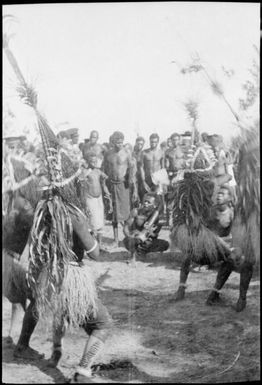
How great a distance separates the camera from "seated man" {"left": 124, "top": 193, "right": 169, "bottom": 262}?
587 cm

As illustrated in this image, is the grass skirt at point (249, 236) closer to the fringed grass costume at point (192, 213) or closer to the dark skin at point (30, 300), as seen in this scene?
the fringed grass costume at point (192, 213)

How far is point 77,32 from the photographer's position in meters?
5.79

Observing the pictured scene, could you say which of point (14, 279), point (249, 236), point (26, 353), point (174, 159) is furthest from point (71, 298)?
point (249, 236)

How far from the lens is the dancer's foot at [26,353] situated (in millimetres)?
5906

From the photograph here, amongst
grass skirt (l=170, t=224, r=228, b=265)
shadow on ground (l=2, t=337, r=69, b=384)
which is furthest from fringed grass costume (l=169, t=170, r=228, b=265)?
shadow on ground (l=2, t=337, r=69, b=384)

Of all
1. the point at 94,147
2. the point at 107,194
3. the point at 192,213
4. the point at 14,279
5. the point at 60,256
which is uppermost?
the point at 94,147

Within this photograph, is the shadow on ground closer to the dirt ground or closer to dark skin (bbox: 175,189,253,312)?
the dirt ground

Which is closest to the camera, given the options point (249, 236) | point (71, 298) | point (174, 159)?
point (71, 298)

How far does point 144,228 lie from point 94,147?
2.45 ft

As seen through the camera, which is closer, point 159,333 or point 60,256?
point 60,256

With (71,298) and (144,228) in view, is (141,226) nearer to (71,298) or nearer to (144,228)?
(144,228)

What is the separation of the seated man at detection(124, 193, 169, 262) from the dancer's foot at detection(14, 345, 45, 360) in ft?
3.53

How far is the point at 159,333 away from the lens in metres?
5.91

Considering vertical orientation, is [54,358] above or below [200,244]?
below
